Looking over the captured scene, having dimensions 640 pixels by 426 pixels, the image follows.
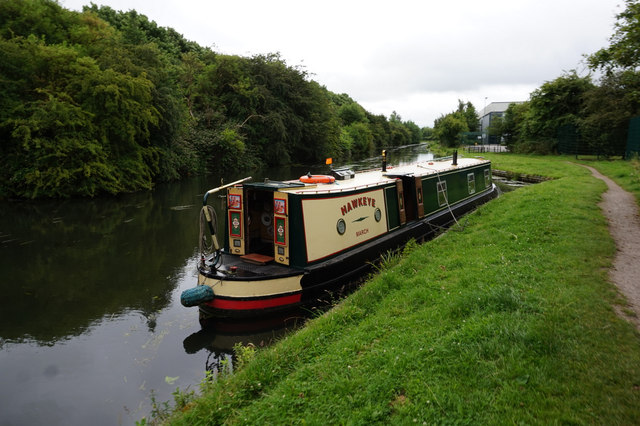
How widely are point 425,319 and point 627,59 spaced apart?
6.62 metres

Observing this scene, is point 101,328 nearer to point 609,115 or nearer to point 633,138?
point 633,138

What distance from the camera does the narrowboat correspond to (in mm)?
6641

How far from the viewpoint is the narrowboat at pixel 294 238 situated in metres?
6.64

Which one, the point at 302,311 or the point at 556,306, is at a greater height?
the point at 556,306

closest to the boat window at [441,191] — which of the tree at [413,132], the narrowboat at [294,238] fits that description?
the narrowboat at [294,238]

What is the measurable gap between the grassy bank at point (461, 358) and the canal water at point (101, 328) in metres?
1.64

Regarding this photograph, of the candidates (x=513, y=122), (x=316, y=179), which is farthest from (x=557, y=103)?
(x=316, y=179)

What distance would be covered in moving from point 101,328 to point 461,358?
20.4 ft

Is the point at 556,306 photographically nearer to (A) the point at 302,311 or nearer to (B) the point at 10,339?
(A) the point at 302,311

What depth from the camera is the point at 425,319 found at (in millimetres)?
4531

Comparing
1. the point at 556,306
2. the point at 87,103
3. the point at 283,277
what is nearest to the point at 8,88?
the point at 87,103

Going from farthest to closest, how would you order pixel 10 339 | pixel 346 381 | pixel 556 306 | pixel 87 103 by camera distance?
pixel 87 103, pixel 10 339, pixel 556 306, pixel 346 381

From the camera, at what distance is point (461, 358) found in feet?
11.6

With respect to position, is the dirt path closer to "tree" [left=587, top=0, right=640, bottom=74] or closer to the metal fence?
"tree" [left=587, top=0, right=640, bottom=74]
